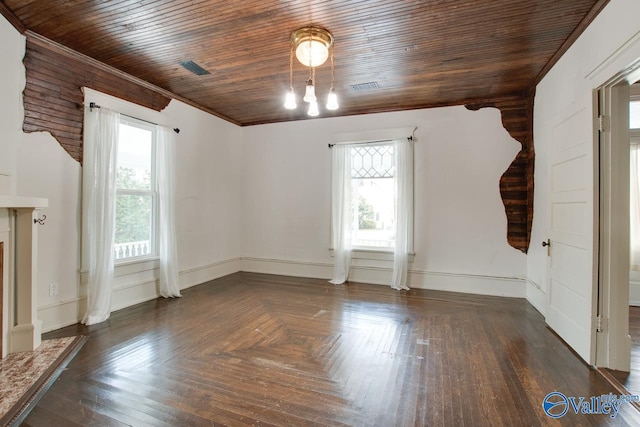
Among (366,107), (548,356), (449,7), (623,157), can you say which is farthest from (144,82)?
(548,356)

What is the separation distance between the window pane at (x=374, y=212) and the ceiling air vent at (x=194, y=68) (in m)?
2.70

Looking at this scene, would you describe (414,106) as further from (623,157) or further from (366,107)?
(623,157)

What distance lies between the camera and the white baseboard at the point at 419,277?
14.3 ft

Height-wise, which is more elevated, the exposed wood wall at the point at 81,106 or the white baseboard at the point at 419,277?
the exposed wood wall at the point at 81,106

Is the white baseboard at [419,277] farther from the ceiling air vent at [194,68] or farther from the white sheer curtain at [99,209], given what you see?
the ceiling air vent at [194,68]

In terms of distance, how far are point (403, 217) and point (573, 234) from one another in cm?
219

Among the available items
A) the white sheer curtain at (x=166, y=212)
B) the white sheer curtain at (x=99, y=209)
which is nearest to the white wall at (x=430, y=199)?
the white sheer curtain at (x=166, y=212)

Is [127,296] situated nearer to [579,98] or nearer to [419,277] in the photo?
[419,277]

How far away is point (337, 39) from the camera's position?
2.88 metres

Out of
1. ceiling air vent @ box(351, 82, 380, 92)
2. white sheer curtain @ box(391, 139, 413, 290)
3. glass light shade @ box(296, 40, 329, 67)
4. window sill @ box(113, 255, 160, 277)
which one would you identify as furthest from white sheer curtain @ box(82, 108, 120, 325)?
white sheer curtain @ box(391, 139, 413, 290)

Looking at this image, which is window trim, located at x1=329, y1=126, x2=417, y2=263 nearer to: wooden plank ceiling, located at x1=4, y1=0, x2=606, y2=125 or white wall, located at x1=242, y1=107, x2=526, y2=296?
white wall, located at x1=242, y1=107, x2=526, y2=296

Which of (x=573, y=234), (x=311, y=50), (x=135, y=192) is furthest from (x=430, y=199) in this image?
(x=135, y=192)

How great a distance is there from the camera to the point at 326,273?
5.36 m

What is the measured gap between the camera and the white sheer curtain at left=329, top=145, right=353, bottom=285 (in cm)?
506
